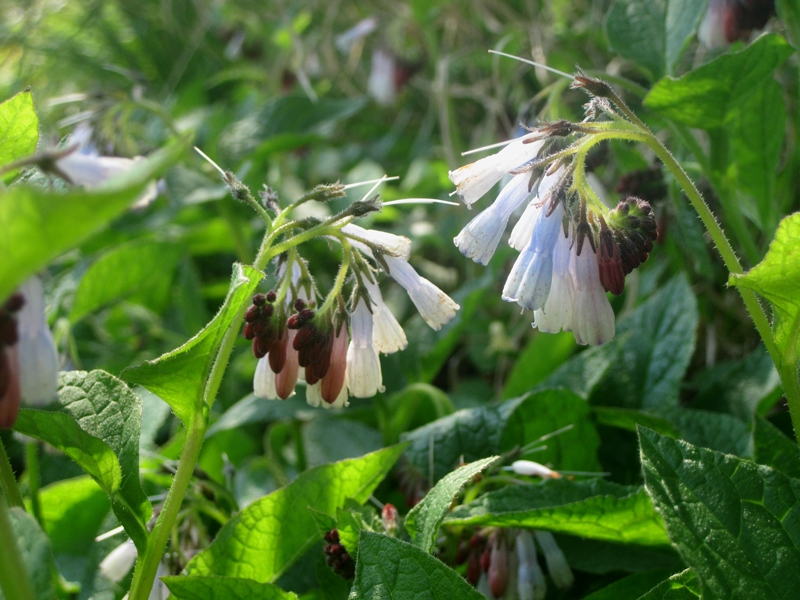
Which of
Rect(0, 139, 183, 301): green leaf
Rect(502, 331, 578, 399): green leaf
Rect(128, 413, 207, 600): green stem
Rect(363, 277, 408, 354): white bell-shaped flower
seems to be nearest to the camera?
Rect(0, 139, 183, 301): green leaf

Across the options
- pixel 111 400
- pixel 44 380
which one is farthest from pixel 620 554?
pixel 44 380

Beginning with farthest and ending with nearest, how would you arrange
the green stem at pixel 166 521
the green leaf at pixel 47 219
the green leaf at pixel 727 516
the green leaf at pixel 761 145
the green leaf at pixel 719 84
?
the green leaf at pixel 761 145
the green leaf at pixel 719 84
the green stem at pixel 166 521
the green leaf at pixel 727 516
the green leaf at pixel 47 219

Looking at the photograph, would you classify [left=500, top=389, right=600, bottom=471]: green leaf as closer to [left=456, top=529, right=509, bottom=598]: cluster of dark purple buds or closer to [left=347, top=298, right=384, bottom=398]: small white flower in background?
[left=456, top=529, right=509, bottom=598]: cluster of dark purple buds

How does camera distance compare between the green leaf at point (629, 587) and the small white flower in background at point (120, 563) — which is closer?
the green leaf at point (629, 587)

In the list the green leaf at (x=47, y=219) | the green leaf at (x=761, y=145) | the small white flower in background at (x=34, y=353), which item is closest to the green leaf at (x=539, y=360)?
the green leaf at (x=761, y=145)

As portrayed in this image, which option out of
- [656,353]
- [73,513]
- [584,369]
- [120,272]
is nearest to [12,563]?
[73,513]

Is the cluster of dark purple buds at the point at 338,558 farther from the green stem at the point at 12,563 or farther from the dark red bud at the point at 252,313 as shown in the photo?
the green stem at the point at 12,563

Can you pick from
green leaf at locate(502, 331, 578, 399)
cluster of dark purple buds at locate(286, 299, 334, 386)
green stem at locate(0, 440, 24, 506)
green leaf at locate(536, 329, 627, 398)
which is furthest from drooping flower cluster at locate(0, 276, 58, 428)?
green leaf at locate(502, 331, 578, 399)
